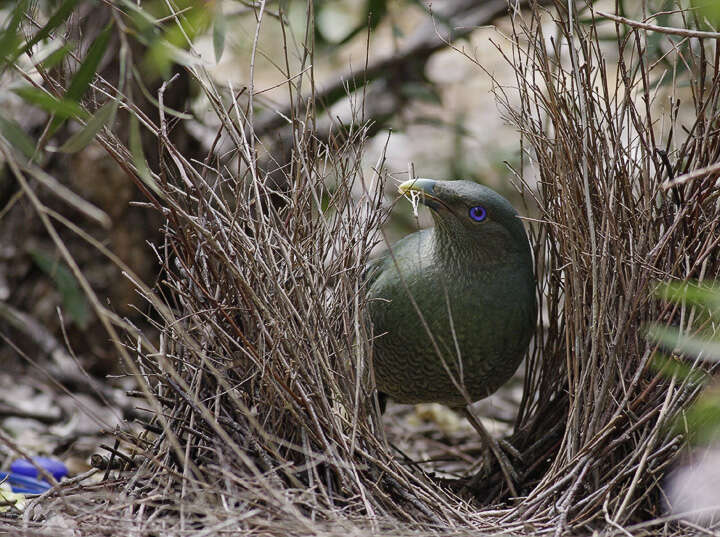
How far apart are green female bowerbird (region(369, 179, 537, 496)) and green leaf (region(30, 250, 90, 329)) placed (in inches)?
49.0

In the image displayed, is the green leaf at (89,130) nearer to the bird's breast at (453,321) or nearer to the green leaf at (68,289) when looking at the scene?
the bird's breast at (453,321)

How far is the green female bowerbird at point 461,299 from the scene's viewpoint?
218cm

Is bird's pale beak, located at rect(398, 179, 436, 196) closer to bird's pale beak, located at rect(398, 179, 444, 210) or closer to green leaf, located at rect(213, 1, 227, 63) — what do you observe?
bird's pale beak, located at rect(398, 179, 444, 210)

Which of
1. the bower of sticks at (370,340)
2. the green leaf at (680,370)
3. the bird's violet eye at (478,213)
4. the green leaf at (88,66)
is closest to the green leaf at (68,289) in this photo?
the bower of sticks at (370,340)

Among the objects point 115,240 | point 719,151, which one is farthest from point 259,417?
point 115,240

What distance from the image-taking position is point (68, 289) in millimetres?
2979

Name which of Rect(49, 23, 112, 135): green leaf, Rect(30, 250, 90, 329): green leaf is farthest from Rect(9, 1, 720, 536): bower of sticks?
Rect(30, 250, 90, 329): green leaf

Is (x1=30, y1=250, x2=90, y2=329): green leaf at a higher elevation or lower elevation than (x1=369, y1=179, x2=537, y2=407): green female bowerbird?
lower

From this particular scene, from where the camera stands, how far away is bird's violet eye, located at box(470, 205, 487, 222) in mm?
2178

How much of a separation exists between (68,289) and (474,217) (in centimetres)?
155

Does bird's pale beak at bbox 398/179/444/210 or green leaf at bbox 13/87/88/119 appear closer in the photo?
green leaf at bbox 13/87/88/119

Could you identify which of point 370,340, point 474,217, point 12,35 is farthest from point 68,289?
point 12,35

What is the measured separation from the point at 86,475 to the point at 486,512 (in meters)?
0.89

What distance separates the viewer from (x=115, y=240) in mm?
3355
